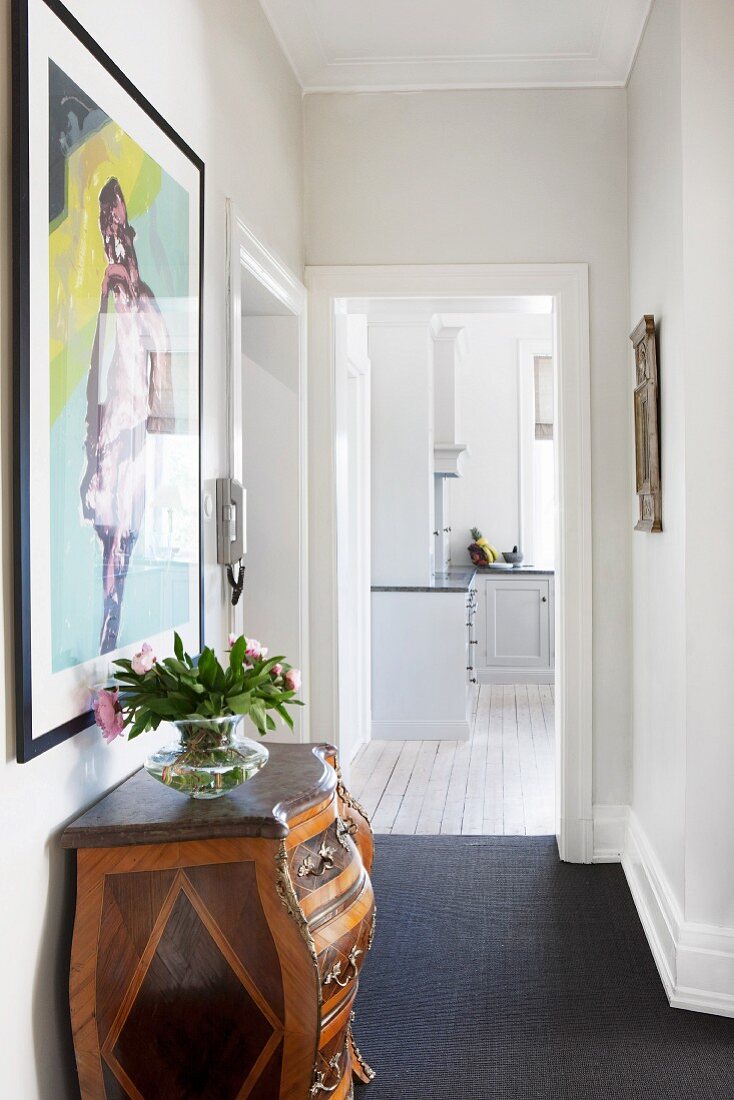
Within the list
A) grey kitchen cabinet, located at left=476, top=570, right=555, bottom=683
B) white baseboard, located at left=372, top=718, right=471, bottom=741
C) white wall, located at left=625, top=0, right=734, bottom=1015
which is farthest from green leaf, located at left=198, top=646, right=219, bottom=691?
grey kitchen cabinet, located at left=476, top=570, right=555, bottom=683

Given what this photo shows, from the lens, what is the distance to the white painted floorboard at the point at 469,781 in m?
4.24

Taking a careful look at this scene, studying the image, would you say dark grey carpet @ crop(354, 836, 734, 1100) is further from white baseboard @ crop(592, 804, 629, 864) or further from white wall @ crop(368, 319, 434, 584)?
white wall @ crop(368, 319, 434, 584)

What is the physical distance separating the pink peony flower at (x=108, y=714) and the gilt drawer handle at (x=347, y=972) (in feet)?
1.79

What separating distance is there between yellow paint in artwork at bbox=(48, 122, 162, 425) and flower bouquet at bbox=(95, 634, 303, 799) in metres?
0.48

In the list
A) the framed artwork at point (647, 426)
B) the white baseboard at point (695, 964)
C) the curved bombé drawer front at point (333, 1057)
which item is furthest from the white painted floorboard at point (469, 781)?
the curved bombé drawer front at point (333, 1057)

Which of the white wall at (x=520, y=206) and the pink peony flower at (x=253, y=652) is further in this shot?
the white wall at (x=520, y=206)

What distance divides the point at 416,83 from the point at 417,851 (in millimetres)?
2970

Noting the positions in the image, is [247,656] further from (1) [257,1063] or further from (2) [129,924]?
(1) [257,1063]

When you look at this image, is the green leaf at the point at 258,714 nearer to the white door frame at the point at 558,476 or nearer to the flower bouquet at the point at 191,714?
the flower bouquet at the point at 191,714

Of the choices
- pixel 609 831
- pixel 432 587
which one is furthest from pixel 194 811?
pixel 432 587

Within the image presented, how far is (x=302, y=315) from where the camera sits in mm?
3771

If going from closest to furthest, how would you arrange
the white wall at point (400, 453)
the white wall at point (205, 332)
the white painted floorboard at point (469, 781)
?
the white wall at point (205, 332) < the white painted floorboard at point (469, 781) < the white wall at point (400, 453)

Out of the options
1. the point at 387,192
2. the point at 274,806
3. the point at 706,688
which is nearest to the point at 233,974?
the point at 274,806

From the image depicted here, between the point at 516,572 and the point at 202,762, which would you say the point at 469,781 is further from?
the point at 202,762
